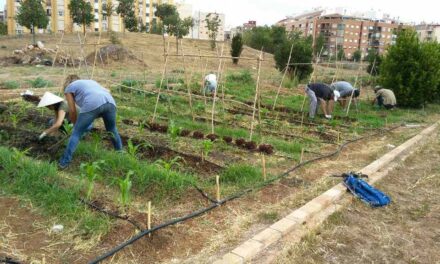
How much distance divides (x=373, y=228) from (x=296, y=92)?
10.6 metres

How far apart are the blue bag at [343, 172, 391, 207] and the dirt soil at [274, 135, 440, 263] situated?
0.25 ft

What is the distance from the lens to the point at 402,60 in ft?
36.2

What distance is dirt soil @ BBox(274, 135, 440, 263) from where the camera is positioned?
2.94m

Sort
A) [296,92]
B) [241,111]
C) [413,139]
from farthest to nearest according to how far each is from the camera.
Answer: [296,92] → [241,111] → [413,139]

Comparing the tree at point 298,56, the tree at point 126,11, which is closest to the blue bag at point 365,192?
the tree at point 298,56

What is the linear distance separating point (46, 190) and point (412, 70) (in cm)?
1063

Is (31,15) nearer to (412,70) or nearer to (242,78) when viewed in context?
(242,78)

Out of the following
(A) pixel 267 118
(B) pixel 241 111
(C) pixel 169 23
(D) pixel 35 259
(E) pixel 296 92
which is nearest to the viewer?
(D) pixel 35 259

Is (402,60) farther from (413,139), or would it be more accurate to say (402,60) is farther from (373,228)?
(373,228)

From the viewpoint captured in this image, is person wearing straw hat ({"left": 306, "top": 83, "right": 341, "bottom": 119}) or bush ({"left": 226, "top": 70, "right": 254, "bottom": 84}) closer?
person wearing straw hat ({"left": 306, "top": 83, "right": 341, "bottom": 119})

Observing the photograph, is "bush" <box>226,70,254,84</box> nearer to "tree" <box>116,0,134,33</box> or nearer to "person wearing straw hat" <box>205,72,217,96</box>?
"person wearing straw hat" <box>205,72,217,96</box>

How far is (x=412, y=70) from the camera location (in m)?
10.9

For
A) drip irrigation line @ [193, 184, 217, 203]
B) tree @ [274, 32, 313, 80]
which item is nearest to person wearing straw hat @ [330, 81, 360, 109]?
tree @ [274, 32, 313, 80]

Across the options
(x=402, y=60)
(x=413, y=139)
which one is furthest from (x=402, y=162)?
(x=402, y=60)
